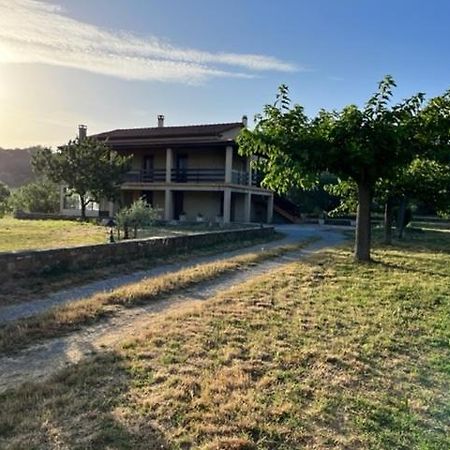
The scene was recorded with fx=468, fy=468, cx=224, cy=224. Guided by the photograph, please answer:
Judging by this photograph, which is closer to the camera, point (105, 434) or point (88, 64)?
point (105, 434)

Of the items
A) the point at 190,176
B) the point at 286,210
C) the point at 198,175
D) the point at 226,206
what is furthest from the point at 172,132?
the point at 286,210

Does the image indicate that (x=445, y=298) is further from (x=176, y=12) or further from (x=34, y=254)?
(x=176, y=12)

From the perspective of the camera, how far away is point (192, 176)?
27391mm

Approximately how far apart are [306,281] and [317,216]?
2547cm

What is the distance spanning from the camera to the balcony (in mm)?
26672

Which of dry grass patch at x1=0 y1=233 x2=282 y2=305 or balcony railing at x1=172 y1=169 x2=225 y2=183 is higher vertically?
balcony railing at x1=172 y1=169 x2=225 y2=183

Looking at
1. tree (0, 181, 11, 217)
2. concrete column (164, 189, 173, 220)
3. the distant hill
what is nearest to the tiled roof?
concrete column (164, 189, 173, 220)

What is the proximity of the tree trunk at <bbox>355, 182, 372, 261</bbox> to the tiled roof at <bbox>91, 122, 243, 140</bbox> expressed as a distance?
15.9m

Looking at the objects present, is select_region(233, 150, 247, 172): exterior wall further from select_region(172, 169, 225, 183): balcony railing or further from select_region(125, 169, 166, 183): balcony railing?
select_region(125, 169, 166, 183): balcony railing

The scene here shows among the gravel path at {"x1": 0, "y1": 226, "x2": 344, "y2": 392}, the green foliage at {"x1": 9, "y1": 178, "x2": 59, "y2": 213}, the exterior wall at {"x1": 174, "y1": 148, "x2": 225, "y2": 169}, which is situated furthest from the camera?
the green foliage at {"x1": 9, "y1": 178, "x2": 59, "y2": 213}

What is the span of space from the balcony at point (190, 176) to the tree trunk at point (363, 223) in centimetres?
1437

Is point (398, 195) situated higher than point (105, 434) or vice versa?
point (398, 195)

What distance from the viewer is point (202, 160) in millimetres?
27812

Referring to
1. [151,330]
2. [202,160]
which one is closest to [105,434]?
[151,330]
